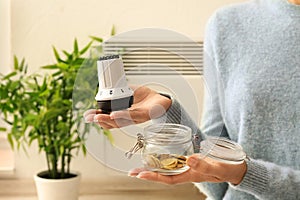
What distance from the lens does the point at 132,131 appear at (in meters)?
0.61

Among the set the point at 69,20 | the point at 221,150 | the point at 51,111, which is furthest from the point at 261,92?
the point at 69,20

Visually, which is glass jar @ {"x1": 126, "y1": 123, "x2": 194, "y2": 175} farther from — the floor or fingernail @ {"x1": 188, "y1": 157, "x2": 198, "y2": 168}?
the floor

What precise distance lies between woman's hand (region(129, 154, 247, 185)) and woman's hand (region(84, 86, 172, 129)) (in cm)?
6

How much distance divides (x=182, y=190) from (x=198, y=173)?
0.77 m

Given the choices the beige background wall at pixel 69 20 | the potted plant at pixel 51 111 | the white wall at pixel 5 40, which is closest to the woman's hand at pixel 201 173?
the potted plant at pixel 51 111

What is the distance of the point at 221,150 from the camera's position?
65 centimetres

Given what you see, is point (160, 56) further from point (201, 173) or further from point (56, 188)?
point (56, 188)

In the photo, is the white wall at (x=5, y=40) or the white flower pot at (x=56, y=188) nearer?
the white flower pot at (x=56, y=188)

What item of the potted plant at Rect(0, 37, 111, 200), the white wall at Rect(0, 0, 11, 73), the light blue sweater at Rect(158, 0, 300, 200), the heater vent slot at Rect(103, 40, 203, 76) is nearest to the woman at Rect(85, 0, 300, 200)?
the light blue sweater at Rect(158, 0, 300, 200)

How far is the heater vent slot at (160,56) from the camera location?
1.99ft

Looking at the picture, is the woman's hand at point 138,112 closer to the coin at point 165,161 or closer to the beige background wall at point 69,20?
the coin at point 165,161

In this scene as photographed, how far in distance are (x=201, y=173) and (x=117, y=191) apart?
2.61 ft

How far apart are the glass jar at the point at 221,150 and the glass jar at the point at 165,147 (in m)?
0.03

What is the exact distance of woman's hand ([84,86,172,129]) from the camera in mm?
586
